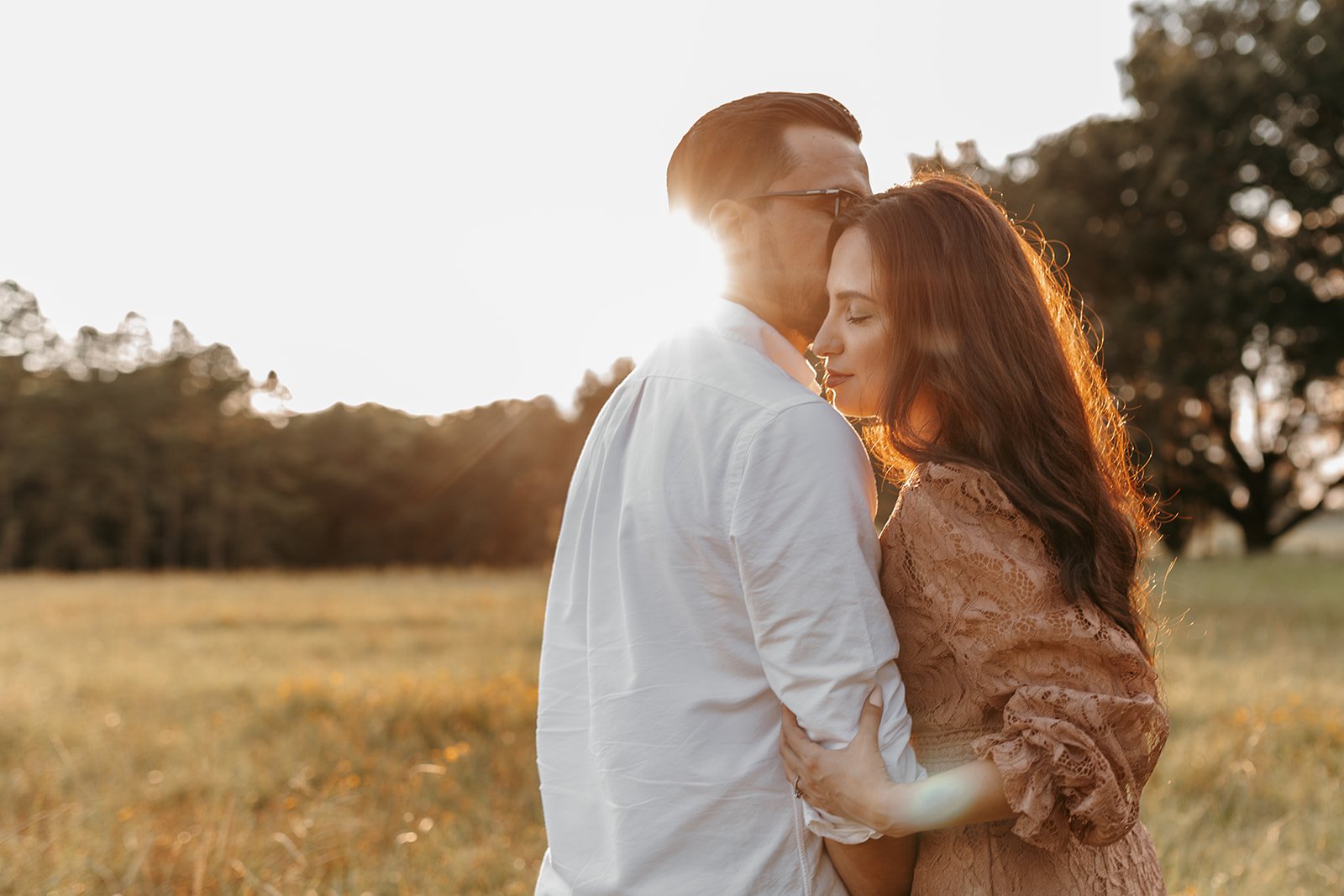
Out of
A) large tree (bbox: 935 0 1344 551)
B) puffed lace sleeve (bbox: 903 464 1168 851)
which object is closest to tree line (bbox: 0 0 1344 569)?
large tree (bbox: 935 0 1344 551)

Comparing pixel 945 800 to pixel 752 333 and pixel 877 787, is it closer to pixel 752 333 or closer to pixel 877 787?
pixel 877 787

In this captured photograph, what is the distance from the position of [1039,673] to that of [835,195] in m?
0.92

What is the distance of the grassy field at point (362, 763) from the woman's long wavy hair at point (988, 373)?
775mm

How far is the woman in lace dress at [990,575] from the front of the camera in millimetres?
1589

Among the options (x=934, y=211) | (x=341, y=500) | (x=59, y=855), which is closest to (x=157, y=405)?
(x=341, y=500)

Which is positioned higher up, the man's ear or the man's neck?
the man's ear

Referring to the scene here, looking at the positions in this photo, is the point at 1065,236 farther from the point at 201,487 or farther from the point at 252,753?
the point at 201,487

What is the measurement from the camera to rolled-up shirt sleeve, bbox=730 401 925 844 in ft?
4.81

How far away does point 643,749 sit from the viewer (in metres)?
1.59

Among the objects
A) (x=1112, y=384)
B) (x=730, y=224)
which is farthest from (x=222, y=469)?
(x=730, y=224)

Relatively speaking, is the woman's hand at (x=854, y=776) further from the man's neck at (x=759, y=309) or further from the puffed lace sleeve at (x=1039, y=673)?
the man's neck at (x=759, y=309)

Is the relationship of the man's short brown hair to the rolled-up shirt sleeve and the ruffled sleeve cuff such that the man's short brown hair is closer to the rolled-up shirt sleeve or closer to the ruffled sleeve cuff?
the rolled-up shirt sleeve

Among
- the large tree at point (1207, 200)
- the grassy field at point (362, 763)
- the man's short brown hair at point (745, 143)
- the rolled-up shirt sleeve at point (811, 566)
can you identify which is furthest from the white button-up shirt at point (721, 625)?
the large tree at point (1207, 200)

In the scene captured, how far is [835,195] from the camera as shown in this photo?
1.98m
